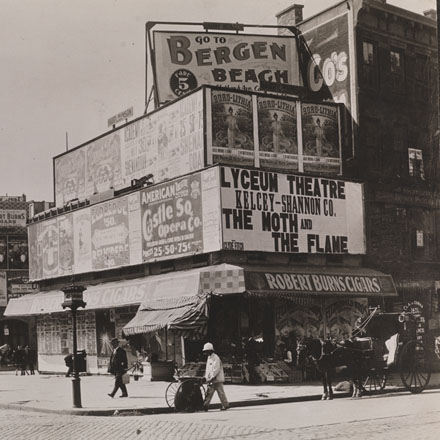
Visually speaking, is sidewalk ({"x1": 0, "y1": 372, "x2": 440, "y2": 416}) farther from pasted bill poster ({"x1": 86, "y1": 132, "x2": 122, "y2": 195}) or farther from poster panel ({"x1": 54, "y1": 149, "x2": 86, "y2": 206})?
poster panel ({"x1": 54, "y1": 149, "x2": 86, "y2": 206})

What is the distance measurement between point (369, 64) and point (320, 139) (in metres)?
3.69

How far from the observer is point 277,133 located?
98.8 ft

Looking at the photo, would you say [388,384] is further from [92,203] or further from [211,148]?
[92,203]

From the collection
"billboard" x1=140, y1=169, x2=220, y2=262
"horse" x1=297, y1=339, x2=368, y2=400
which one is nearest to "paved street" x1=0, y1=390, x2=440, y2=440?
"horse" x1=297, y1=339, x2=368, y2=400

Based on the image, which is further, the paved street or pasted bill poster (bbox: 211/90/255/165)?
pasted bill poster (bbox: 211/90/255/165)

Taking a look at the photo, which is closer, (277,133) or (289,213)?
(289,213)

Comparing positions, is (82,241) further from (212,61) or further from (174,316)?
(174,316)

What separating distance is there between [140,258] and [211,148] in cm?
568

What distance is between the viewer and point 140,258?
104 feet

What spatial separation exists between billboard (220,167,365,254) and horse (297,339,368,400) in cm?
726

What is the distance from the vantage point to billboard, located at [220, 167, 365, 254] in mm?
27609

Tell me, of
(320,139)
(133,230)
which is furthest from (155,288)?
(320,139)

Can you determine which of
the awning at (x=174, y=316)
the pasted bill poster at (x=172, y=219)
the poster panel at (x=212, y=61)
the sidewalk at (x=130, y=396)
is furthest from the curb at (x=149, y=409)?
the poster panel at (x=212, y=61)

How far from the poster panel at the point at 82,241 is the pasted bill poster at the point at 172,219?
4.66 meters
